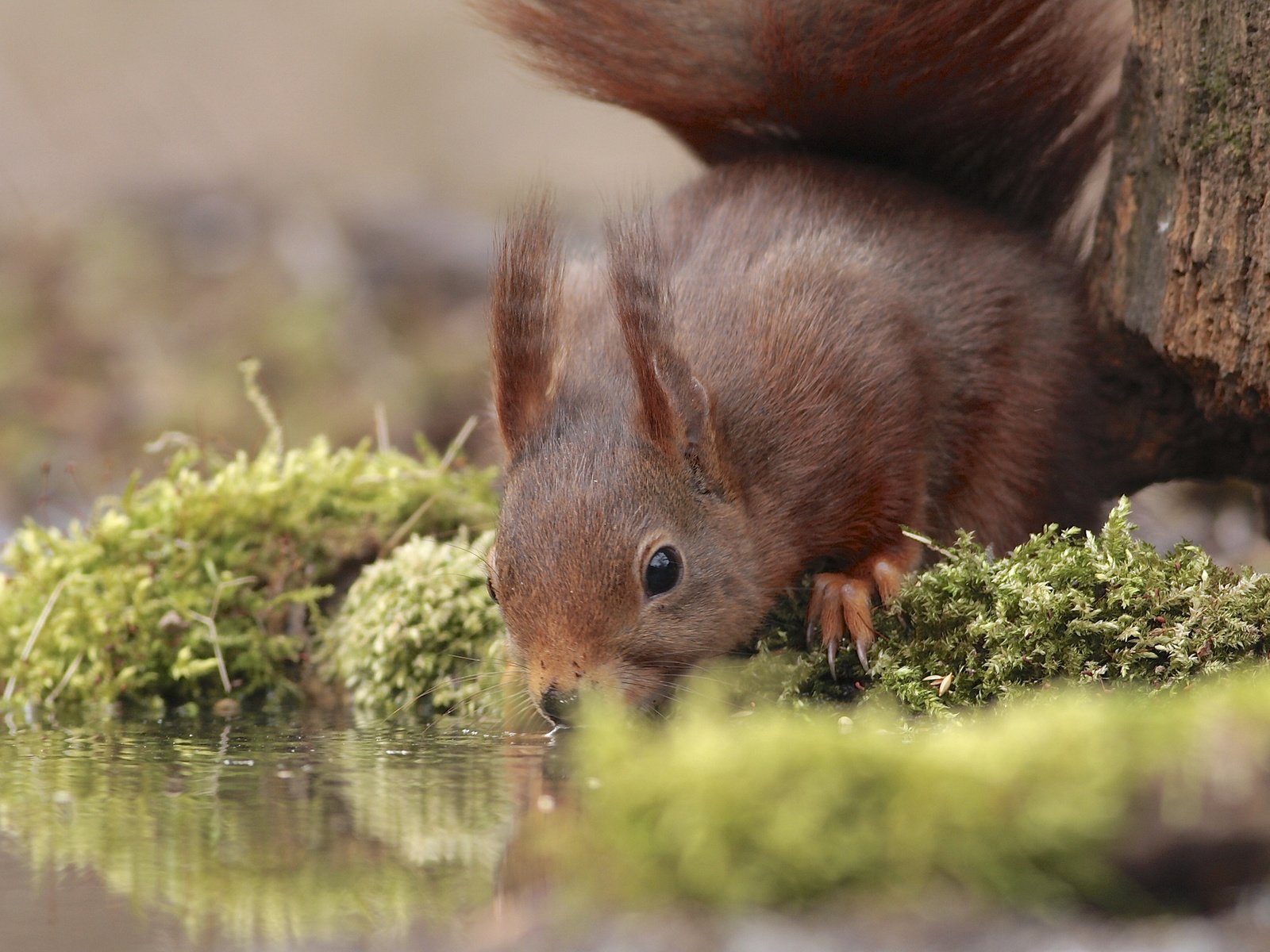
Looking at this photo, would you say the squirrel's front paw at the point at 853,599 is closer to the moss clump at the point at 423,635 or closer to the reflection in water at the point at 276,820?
the reflection in water at the point at 276,820

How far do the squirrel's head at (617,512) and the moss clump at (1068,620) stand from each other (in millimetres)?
245

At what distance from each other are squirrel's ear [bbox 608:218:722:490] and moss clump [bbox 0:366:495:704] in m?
0.98

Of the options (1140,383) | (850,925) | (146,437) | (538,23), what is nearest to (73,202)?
(146,437)

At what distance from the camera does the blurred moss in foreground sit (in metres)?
1.19

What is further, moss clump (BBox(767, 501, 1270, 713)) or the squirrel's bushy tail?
the squirrel's bushy tail

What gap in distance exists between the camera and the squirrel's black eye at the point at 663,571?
2.40 m

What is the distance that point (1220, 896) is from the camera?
1.19 meters

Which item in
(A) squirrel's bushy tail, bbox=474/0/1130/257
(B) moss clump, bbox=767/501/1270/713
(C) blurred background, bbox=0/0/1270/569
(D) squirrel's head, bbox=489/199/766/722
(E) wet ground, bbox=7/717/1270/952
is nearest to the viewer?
(E) wet ground, bbox=7/717/1270/952

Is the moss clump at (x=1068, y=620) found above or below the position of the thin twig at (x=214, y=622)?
above

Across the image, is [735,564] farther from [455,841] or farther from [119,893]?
[119,893]

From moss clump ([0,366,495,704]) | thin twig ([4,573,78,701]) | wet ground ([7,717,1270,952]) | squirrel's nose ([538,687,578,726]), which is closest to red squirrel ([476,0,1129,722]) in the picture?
squirrel's nose ([538,687,578,726])

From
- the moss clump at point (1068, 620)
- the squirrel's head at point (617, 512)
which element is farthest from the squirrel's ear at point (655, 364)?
the moss clump at point (1068, 620)

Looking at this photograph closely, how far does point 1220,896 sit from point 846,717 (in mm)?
1007

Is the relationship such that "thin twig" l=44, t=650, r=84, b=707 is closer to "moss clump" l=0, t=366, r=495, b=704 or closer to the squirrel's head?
"moss clump" l=0, t=366, r=495, b=704
